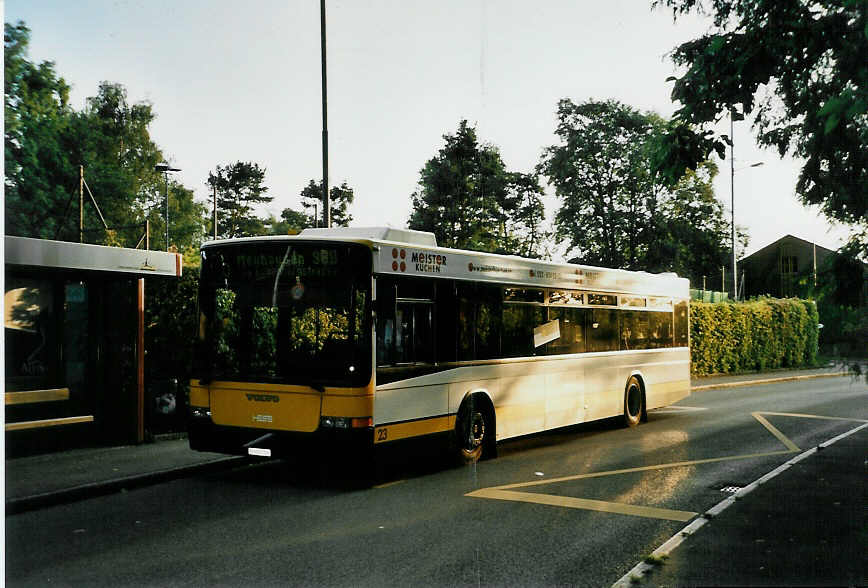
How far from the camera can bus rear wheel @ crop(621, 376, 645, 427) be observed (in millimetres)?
14727

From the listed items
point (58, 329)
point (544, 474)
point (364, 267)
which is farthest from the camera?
point (58, 329)

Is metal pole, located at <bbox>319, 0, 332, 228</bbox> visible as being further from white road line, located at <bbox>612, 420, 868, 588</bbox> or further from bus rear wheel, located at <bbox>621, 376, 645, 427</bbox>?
white road line, located at <bbox>612, 420, 868, 588</bbox>

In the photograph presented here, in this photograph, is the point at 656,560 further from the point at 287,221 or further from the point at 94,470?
the point at 287,221

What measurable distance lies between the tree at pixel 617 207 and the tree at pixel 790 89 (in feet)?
4.51

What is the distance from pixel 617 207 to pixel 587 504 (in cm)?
356

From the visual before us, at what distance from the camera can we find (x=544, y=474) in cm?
997

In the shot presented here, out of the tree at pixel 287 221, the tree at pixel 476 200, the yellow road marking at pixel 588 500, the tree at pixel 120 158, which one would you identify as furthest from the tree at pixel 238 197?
the yellow road marking at pixel 588 500

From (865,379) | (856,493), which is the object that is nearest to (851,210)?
(865,379)

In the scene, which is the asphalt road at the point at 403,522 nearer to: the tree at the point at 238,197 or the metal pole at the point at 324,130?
the metal pole at the point at 324,130

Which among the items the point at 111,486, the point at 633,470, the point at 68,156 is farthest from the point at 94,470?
the point at 68,156

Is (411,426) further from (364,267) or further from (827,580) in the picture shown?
(827,580)

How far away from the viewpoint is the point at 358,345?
8719 mm

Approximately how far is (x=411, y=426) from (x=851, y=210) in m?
5.95

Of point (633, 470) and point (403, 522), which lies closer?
point (403, 522)
